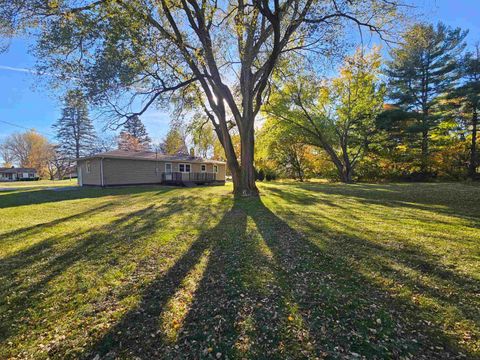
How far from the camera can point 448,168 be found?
21.0m

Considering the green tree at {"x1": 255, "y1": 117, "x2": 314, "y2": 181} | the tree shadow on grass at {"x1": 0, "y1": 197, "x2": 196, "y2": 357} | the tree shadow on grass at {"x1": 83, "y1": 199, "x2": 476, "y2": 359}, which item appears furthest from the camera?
the green tree at {"x1": 255, "y1": 117, "x2": 314, "y2": 181}

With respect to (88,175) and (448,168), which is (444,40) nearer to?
(448,168)

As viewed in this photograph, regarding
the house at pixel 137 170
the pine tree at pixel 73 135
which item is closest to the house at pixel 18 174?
the pine tree at pixel 73 135

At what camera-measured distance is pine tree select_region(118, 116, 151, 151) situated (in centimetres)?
4279

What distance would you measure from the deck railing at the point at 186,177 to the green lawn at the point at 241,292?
15.0 m

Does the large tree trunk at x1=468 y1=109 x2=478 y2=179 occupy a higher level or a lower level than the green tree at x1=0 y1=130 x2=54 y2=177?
lower

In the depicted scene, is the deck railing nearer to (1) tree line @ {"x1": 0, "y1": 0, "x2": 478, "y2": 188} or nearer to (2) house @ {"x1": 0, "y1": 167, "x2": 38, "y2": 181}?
(1) tree line @ {"x1": 0, "y1": 0, "x2": 478, "y2": 188}

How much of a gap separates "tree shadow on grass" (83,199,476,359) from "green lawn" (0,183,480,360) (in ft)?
0.04

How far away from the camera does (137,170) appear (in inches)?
764

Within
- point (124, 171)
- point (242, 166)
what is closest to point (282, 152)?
point (124, 171)

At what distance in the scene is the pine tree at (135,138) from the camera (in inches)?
1685

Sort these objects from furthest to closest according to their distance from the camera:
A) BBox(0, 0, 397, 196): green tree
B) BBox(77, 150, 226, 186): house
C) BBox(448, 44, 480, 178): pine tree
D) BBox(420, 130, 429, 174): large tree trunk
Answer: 1. BBox(420, 130, 429, 174): large tree trunk
2. BBox(448, 44, 480, 178): pine tree
3. BBox(77, 150, 226, 186): house
4. BBox(0, 0, 397, 196): green tree

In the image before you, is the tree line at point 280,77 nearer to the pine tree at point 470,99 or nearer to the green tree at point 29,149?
the pine tree at point 470,99

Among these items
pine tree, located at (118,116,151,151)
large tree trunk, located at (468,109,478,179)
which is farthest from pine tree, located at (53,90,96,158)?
large tree trunk, located at (468,109,478,179)
